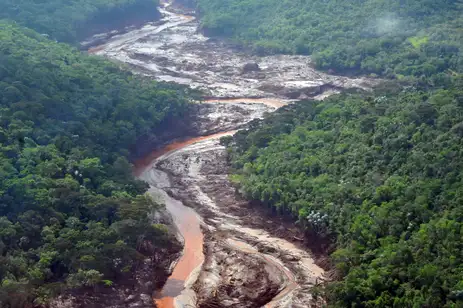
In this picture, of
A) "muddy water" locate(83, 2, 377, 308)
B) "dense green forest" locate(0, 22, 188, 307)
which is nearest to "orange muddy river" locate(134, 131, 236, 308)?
"muddy water" locate(83, 2, 377, 308)

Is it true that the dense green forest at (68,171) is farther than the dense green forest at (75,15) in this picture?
No

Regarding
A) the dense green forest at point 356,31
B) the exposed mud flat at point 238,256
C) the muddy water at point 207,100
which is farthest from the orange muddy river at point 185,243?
the dense green forest at point 356,31

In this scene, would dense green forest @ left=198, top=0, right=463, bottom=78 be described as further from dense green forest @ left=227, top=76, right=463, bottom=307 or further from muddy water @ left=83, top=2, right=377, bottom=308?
dense green forest @ left=227, top=76, right=463, bottom=307

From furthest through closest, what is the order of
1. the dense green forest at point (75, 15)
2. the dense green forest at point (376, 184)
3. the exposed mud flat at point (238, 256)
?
the dense green forest at point (75, 15) → the exposed mud flat at point (238, 256) → the dense green forest at point (376, 184)

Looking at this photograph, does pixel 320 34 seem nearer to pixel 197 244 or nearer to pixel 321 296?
pixel 197 244

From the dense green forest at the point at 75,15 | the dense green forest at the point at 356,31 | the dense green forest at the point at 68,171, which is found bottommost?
the dense green forest at the point at 68,171

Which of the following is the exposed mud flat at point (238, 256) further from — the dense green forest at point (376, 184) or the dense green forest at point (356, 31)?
the dense green forest at point (356, 31)

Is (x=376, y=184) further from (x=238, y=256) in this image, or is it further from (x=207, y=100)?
(x=207, y=100)

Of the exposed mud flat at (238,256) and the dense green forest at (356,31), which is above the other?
the dense green forest at (356,31)
